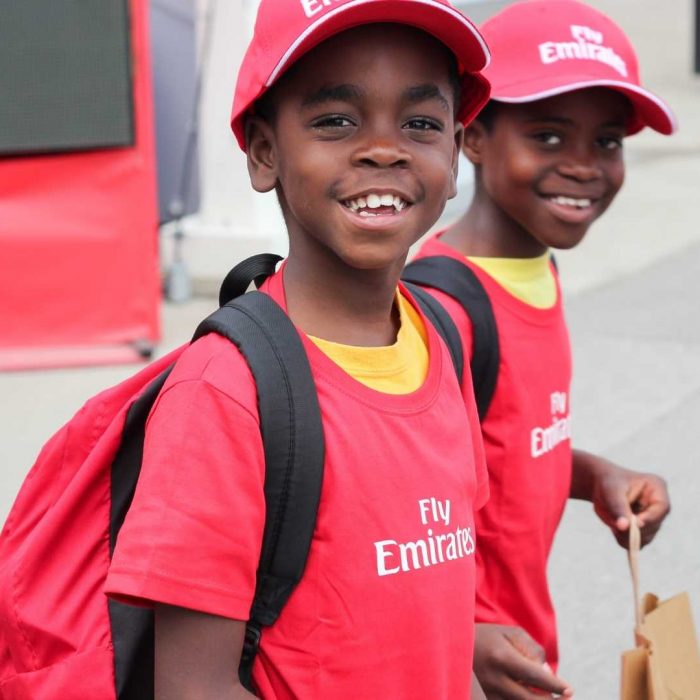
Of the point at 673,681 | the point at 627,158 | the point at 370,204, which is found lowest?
the point at 627,158

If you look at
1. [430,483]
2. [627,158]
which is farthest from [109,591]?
[627,158]

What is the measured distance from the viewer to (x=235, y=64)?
7.63 metres

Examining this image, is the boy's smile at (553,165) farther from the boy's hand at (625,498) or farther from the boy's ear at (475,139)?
the boy's hand at (625,498)

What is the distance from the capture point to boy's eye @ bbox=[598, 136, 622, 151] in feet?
9.23

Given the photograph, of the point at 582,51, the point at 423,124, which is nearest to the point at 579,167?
the point at 582,51

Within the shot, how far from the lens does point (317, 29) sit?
5.94ft

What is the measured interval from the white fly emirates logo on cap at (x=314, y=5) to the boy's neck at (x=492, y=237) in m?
1.05

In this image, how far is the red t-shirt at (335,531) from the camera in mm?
1682

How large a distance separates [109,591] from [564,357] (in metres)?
1.31

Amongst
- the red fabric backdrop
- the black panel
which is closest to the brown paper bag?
the red fabric backdrop

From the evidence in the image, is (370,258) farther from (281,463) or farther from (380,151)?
(281,463)

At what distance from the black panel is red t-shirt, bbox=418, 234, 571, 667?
407 centimetres

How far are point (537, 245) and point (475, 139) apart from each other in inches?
9.4

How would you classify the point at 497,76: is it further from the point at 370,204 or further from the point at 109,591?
the point at 109,591
